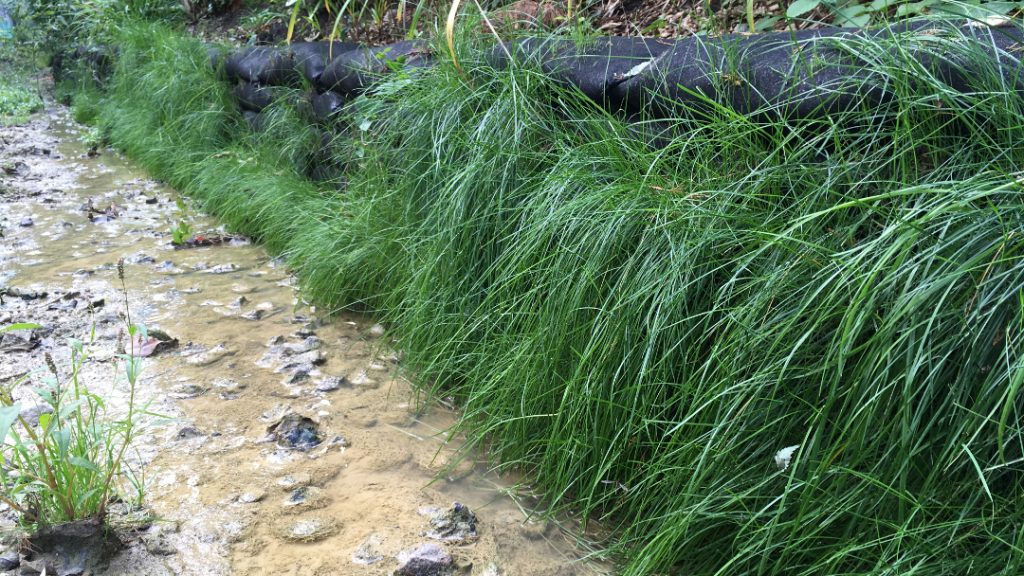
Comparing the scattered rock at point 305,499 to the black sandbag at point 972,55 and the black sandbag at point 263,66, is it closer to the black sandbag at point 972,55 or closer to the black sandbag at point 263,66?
the black sandbag at point 972,55

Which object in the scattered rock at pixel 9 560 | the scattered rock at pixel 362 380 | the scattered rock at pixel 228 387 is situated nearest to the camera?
the scattered rock at pixel 9 560

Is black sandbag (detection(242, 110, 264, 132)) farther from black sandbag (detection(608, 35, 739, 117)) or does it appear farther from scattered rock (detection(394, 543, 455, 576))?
scattered rock (detection(394, 543, 455, 576))

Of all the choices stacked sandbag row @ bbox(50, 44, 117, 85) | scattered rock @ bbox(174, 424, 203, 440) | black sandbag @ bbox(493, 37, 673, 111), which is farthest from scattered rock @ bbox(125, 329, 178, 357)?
stacked sandbag row @ bbox(50, 44, 117, 85)

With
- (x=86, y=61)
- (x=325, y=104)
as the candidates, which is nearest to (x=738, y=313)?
(x=325, y=104)

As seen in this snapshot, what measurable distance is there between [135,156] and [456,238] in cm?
485

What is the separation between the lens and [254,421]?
8.27 feet

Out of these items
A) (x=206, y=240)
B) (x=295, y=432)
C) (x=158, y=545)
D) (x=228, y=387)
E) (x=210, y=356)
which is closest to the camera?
(x=158, y=545)

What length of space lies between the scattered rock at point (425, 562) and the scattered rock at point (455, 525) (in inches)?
2.2

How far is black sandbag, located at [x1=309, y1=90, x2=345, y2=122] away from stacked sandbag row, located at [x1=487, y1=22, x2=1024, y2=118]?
5.75ft

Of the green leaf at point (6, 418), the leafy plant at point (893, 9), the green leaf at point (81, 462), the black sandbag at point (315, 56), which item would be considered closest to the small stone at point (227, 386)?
the green leaf at point (81, 462)

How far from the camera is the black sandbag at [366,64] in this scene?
11.5 feet

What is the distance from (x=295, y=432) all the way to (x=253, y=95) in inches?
136

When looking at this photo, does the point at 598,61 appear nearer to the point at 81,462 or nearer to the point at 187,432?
the point at 187,432

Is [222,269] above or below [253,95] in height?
below
